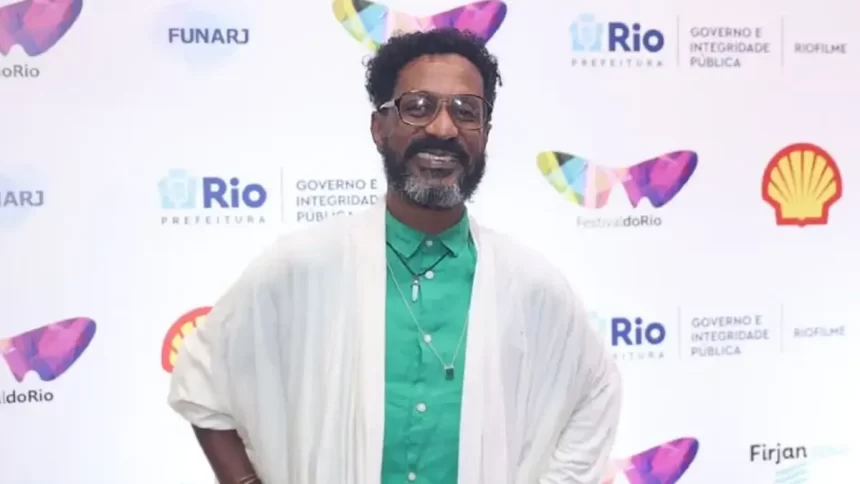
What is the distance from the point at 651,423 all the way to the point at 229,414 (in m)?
1.23

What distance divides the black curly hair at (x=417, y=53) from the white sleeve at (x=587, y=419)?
0.44 m

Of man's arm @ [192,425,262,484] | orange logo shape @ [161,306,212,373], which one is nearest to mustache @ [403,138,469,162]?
man's arm @ [192,425,262,484]

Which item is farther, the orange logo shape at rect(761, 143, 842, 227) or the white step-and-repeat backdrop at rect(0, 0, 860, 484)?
the orange logo shape at rect(761, 143, 842, 227)

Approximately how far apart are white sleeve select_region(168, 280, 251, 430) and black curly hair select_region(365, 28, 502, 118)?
1.30 ft

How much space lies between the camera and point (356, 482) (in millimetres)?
1285

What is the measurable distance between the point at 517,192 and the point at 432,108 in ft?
2.67

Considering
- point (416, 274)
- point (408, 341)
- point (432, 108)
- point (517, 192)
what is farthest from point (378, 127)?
point (517, 192)

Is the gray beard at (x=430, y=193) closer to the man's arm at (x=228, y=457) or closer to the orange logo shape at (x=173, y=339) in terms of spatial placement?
the man's arm at (x=228, y=457)

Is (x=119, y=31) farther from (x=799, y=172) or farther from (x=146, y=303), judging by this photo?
(x=799, y=172)

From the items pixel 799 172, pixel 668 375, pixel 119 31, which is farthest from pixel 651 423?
pixel 119 31

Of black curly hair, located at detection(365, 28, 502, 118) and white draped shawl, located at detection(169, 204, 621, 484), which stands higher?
black curly hair, located at detection(365, 28, 502, 118)

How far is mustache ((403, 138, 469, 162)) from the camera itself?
129 cm

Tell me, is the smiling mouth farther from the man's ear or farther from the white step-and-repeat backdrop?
the white step-and-repeat backdrop

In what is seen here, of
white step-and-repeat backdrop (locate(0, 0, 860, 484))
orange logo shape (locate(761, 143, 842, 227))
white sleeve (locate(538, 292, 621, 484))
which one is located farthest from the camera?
orange logo shape (locate(761, 143, 842, 227))
